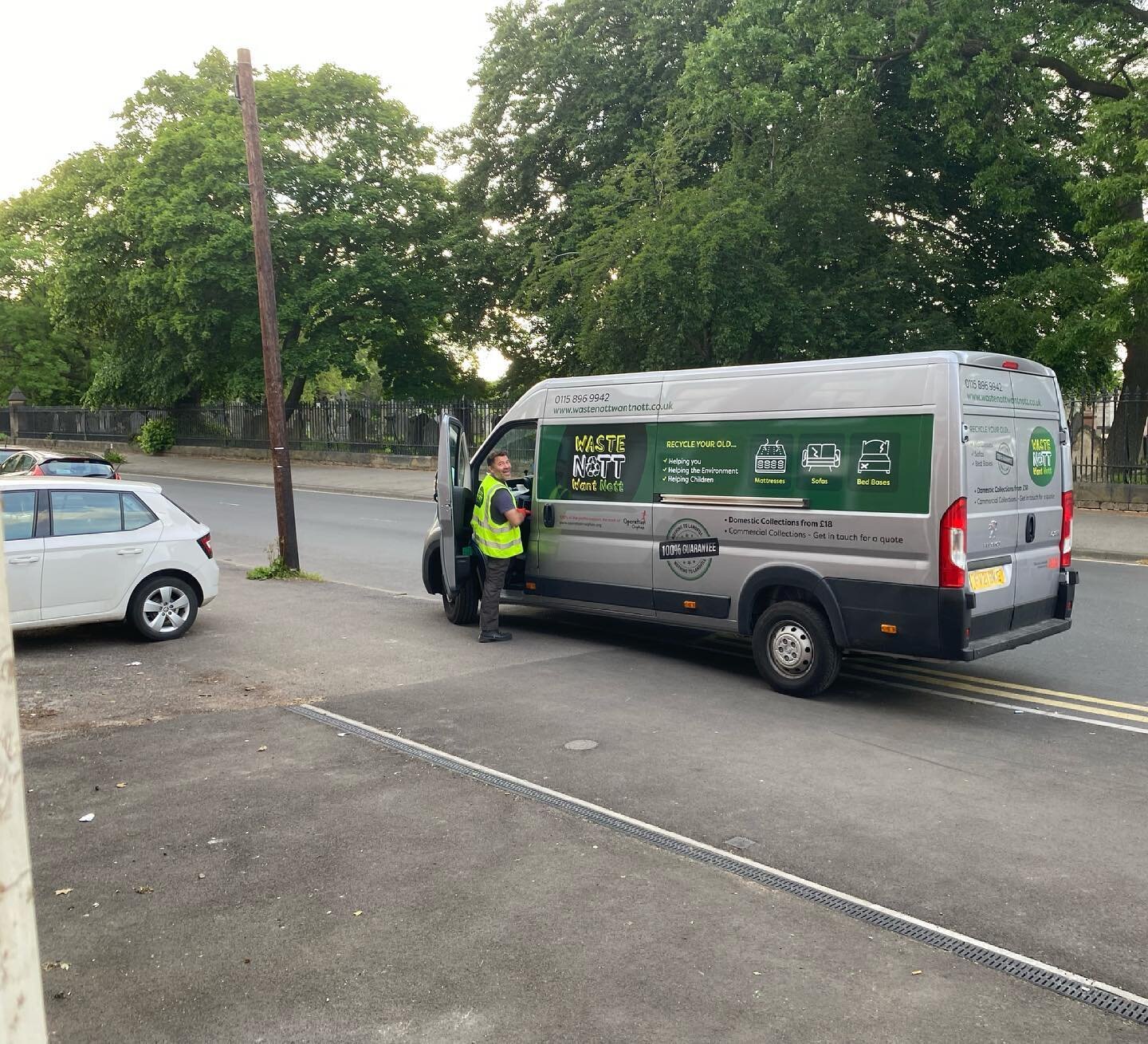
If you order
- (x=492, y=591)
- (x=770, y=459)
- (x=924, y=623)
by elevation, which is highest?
(x=770, y=459)

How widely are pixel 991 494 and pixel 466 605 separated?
17.0 ft

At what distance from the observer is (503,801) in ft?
18.7

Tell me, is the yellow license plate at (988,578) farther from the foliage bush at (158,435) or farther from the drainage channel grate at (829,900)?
the foliage bush at (158,435)

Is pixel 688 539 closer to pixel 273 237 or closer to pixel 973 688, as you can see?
pixel 973 688

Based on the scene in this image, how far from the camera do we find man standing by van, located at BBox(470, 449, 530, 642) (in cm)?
979

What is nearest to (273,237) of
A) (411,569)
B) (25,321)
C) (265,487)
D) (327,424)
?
(327,424)

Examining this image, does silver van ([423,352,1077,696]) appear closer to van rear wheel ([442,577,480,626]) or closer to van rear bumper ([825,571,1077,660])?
van rear bumper ([825,571,1077,660])

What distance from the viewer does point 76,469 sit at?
18703 mm

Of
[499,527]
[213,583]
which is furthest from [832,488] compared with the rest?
[213,583]

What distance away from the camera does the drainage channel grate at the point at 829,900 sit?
3826mm

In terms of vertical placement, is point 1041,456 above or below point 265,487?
above

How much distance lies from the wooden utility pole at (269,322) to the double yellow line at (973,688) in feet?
25.3

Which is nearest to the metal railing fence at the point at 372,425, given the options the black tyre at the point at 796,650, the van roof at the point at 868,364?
the van roof at the point at 868,364

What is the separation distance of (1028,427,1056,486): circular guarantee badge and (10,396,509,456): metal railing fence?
76.7 ft
